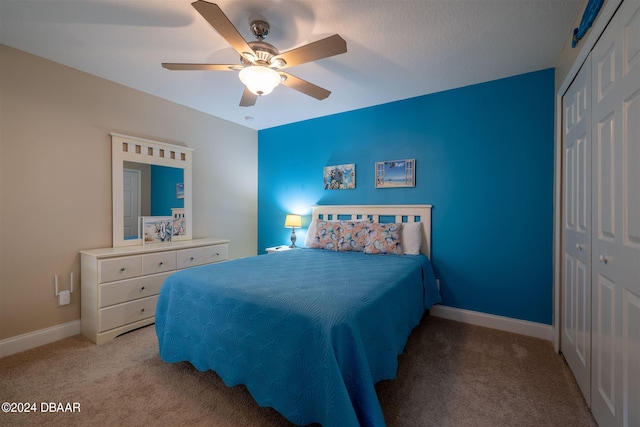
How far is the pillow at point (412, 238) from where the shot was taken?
2.89m

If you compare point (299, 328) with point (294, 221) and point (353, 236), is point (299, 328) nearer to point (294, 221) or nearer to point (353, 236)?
point (353, 236)

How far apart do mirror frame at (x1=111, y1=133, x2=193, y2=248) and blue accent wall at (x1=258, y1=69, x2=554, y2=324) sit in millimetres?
2077

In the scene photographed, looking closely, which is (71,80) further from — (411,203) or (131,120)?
(411,203)

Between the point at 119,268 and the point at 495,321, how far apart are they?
3.64 meters

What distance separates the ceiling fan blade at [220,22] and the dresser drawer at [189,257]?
2.18 metres

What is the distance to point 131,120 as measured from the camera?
2930 mm

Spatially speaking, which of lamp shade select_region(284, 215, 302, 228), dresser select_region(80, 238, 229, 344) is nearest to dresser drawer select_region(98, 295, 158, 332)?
dresser select_region(80, 238, 229, 344)

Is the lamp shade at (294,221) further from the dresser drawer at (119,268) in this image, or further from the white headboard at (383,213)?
the dresser drawer at (119,268)

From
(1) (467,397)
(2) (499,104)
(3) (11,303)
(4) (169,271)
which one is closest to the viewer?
(1) (467,397)

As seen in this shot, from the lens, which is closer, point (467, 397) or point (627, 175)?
point (627, 175)

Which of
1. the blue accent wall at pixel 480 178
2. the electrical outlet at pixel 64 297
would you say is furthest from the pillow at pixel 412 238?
the electrical outlet at pixel 64 297

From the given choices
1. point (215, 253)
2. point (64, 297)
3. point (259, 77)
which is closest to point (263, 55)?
point (259, 77)

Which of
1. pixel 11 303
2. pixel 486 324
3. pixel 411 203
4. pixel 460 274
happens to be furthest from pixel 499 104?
pixel 11 303

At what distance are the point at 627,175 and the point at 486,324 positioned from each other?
6.64 ft
